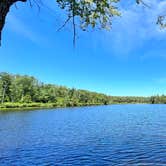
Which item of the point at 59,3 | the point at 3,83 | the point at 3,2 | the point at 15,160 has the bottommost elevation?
the point at 15,160

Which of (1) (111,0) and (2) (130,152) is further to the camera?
(2) (130,152)

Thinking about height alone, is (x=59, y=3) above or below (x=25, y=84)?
below

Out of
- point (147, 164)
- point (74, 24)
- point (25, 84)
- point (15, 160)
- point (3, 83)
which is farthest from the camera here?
point (25, 84)

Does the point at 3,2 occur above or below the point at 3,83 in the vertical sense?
below

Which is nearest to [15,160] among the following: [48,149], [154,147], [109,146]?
[48,149]

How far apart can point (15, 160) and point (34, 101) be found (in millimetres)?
168052

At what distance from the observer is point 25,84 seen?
186 m

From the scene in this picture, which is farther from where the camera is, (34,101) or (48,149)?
(34,101)

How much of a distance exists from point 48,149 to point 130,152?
891 centimetres

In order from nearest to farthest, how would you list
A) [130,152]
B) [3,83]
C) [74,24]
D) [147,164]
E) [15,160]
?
1. [74,24]
2. [147,164]
3. [15,160]
4. [130,152]
5. [3,83]

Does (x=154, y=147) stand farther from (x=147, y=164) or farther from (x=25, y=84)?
(x=25, y=84)

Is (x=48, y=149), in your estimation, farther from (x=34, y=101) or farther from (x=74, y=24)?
(x=34, y=101)

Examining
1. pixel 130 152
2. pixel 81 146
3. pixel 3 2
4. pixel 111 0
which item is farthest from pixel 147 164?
pixel 3 2

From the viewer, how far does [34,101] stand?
7589 inches
